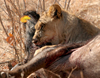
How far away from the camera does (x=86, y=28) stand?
2.80m

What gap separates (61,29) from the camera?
9.55 feet

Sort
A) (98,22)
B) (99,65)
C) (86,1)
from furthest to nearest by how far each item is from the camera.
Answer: (86,1) < (98,22) < (99,65)

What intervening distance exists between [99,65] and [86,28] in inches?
40.8

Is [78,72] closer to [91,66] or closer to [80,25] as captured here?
[91,66]

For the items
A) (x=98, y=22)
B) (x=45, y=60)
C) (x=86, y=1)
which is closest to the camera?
(x=45, y=60)

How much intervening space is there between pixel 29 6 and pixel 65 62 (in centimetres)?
326

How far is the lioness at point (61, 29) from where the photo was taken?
9.15ft

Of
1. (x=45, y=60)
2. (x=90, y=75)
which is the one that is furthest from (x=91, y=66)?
(x=45, y=60)

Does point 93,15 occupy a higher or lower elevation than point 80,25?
lower

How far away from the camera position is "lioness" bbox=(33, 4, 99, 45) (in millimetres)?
2789

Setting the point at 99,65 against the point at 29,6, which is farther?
the point at 29,6

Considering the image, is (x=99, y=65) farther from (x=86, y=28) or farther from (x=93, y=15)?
(x=93, y=15)

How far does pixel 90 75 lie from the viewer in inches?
A: 76.8

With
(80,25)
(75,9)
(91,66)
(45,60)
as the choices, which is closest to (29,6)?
(75,9)
